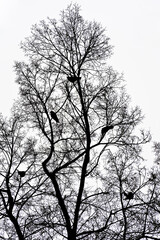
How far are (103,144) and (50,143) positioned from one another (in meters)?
1.71

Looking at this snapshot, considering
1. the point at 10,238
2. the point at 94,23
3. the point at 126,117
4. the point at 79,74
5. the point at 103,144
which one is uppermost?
the point at 94,23

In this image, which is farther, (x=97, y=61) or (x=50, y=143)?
(x=97, y=61)

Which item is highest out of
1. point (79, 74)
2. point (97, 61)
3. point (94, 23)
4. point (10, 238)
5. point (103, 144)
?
point (94, 23)

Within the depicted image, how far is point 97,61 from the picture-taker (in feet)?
35.2

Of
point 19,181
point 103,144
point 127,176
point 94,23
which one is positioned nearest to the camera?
point 103,144

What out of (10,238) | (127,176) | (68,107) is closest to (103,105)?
(68,107)

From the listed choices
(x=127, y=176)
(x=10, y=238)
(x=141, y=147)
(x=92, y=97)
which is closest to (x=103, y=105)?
(x=92, y=97)

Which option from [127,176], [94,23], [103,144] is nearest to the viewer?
[103,144]

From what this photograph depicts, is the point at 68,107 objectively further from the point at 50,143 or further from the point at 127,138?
the point at 127,138

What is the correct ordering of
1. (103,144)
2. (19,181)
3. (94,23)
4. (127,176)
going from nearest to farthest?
(103,144), (94,23), (19,181), (127,176)

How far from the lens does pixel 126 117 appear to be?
1027 cm

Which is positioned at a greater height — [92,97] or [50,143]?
[92,97]

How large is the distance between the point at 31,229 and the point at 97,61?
6.24 metres

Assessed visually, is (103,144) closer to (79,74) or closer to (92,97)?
(92,97)
